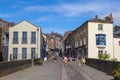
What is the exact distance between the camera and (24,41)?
60125 millimetres

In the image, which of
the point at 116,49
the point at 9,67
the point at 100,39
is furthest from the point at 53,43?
the point at 9,67

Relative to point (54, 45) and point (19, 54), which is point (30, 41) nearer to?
point (19, 54)

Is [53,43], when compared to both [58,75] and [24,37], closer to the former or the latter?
[24,37]

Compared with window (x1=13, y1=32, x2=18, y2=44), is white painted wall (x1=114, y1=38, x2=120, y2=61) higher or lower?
lower

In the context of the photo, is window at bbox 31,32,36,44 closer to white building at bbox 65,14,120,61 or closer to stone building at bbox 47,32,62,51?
white building at bbox 65,14,120,61

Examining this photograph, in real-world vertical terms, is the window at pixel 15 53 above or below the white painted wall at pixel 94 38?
below

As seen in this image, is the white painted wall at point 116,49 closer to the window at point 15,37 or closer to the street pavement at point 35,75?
the window at point 15,37

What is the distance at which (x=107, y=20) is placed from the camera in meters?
68.0

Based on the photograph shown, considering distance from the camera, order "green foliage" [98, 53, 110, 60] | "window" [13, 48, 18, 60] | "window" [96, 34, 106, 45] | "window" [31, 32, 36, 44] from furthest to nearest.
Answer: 1. "window" [96, 34, 106, 45]
2. "green foliage" [98, 53, 110, 60]
3. "window" [31, 32, 36, 44]
4. "window" [13, 48, 18, 60]

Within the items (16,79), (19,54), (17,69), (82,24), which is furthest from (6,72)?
(82,24)

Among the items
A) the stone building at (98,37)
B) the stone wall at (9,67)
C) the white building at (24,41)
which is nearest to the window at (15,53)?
the white building at (24,41)

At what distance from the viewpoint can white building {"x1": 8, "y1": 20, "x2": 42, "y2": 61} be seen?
59.6m

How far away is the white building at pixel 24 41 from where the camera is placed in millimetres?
59594

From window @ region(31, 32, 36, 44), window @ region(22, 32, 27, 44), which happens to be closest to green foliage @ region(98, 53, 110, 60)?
window @ region(31, 32, 36, 44)
